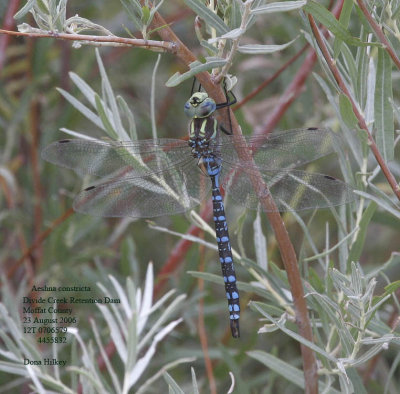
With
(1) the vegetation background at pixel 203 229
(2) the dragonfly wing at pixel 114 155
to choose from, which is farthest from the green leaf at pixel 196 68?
(2) the dragonfly wing at pixel 114 155

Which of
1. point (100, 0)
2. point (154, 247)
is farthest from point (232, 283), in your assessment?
point (100, 0)

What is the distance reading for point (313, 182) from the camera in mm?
1255

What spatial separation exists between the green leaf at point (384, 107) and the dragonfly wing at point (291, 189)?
0.51 feet

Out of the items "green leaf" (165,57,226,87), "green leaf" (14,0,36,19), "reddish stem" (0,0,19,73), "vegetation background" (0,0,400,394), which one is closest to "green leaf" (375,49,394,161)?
"vegetation background" (0,0,400,394)

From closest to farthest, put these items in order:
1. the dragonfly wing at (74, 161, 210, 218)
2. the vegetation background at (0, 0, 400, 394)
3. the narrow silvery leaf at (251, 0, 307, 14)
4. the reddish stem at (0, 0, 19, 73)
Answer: the narrow silvery leaf at (251, 0, 307, 14)
the vegetation background at (0, 0, 400, 394)
the dragonfly wing at (74, 161, 210, 218)
the reddish stem at (0, 0, 19, 73)

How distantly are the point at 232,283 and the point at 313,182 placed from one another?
→ 269mm

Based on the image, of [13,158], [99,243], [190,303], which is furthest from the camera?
[13,158]

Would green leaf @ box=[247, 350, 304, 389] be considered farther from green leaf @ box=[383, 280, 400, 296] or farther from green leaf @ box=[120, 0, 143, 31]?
green leaf @ box=[120, 0, 143, 31]

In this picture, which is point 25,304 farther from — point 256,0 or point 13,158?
point 256,0

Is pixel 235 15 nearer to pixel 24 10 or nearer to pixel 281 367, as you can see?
pixel 24 10

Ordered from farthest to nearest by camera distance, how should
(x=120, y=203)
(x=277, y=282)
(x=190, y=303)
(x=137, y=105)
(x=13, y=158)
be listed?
(x=137, y=105) → (x=13, y=158) → (x=190, y=303) → (x=120, y=203) → (x=277, y=282)

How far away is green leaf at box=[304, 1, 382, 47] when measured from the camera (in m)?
0.83

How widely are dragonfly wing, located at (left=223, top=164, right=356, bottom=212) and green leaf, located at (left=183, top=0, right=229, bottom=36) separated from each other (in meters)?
0.32

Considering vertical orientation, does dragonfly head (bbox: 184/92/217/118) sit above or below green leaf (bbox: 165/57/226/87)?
above
